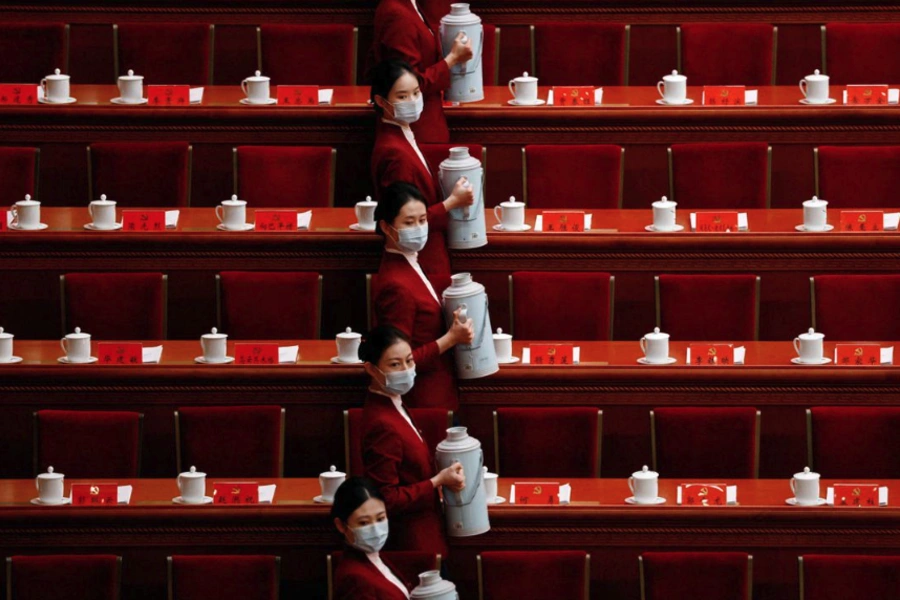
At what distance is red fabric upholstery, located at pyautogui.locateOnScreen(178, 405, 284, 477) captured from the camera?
2.66 meters

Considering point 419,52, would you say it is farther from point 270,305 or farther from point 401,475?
point 401,475

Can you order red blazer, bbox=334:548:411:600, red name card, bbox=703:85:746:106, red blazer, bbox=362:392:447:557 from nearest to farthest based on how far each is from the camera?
red blazer, bbox=334:548:411:600, red blazer, bbox=362:392:447:557, red name card, bbox=703:85:746:106

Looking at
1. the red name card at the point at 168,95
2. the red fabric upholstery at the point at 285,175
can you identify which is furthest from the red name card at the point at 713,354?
the red name card at the point at 168,95

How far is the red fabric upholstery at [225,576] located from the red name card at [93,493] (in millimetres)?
213

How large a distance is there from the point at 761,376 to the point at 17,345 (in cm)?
106

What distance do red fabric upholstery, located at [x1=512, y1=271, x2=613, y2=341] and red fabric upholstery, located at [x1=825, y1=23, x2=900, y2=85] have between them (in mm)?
707

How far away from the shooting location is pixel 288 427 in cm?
284

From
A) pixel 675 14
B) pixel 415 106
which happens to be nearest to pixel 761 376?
pixel 415 106

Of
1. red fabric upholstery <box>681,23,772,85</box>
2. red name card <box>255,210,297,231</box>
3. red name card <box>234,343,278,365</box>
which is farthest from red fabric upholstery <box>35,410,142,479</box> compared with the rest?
red fabric upholstery <box>681,23,772,85</box>

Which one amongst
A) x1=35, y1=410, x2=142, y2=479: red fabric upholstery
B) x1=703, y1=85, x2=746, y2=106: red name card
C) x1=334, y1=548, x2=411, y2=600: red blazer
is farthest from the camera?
x1=703, y1=85, x2=746, y2=106: red name card

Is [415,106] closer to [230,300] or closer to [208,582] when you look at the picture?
[230,300]

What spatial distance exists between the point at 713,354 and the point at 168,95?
3.24ft

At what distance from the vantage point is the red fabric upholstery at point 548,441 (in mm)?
2662

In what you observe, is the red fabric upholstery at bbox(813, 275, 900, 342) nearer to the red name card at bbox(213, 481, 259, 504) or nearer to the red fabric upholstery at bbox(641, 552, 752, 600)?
the red fabric upholstery at bbox(641, 552, 752, 600)
